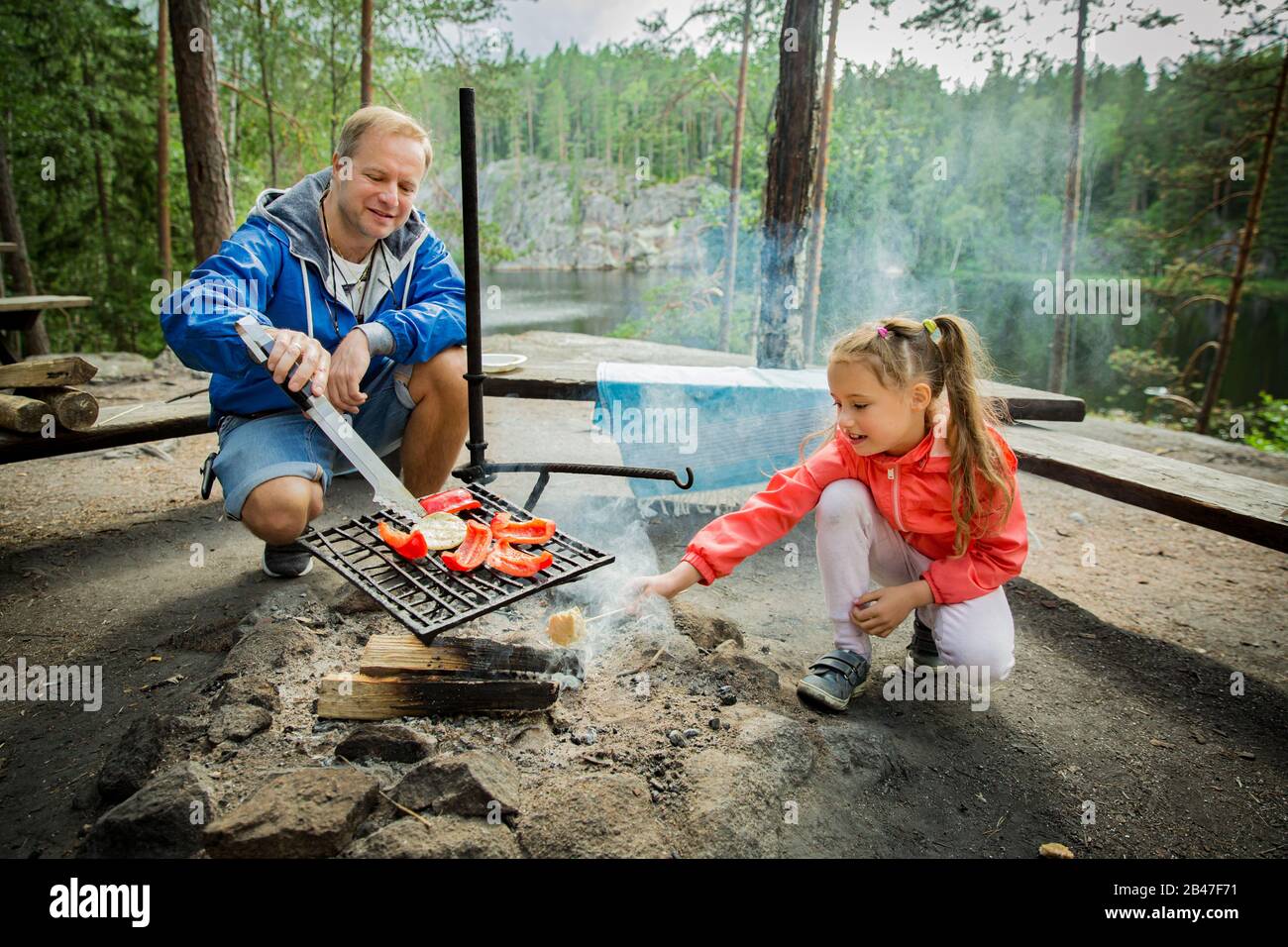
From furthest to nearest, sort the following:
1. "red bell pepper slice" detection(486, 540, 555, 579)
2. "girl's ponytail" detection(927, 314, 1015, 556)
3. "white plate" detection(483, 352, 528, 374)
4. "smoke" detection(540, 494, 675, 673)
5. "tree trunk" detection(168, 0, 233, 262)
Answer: "tree trunk" detection(168, 0, 233, 262), "white plate" detection(483, 352, 528, 374), "smoke" detection(540, 494, 675, 673), "girl's ponytail" detection(927, 314, 1015, 556), "red bell pepper slice" detection(486, 540, 555, 579)

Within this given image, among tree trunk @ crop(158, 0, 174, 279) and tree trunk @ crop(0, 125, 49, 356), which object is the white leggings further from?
tree trunk @ crop(158, 0, 174, 279)

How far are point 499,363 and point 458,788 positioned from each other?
2.98 m

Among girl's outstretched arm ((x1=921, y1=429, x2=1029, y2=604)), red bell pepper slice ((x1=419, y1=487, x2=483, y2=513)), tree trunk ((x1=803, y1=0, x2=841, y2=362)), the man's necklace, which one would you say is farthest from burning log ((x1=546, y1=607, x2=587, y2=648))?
tree trunk ((x1=803, y1=0, x2=841, y2=362))

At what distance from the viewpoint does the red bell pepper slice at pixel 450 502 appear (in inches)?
92.5

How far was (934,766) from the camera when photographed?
83.4 inches

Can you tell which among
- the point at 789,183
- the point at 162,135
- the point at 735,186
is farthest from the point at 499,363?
the point at 735,186

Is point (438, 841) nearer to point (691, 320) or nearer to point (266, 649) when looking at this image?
point (266, 649)

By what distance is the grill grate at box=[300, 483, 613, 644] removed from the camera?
183 cm

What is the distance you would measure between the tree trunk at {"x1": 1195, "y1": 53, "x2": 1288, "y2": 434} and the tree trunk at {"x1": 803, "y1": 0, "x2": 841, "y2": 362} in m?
5.14

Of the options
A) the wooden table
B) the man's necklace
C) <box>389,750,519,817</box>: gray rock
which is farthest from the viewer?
the wooden table

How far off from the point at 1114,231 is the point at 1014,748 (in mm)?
24753

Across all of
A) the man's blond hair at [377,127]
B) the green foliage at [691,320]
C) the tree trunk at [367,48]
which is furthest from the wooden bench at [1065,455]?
the green foliage at [691,320]
